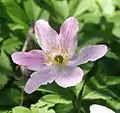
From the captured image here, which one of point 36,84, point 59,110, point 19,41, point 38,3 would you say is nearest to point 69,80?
point 36,84

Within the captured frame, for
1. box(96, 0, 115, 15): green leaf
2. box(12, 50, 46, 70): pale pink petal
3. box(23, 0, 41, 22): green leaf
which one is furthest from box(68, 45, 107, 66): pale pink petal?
box(96, 0, 115, 15): green leaf

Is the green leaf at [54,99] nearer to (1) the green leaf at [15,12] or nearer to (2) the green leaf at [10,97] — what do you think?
(2) the green leaf at [10,97]

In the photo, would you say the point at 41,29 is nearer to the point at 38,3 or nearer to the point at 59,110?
the point at 59,110

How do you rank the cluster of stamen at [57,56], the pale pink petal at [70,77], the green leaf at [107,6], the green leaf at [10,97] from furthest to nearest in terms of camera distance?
the green leaf at [107,6], the green leaf at [10,97], the cluster of stamen at [57,56], the pale pink petal at [70,77]

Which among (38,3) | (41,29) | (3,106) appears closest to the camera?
(41,29)

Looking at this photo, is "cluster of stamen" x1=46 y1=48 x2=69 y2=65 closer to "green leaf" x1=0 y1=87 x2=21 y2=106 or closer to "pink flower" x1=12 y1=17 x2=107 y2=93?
"pink flower" x1=12 y1=17 x2=107 y2=93

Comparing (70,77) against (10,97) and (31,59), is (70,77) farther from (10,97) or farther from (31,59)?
(10,97)

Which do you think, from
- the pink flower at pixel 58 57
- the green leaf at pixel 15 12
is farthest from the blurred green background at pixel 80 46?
the pink flower at pixel 58 57
